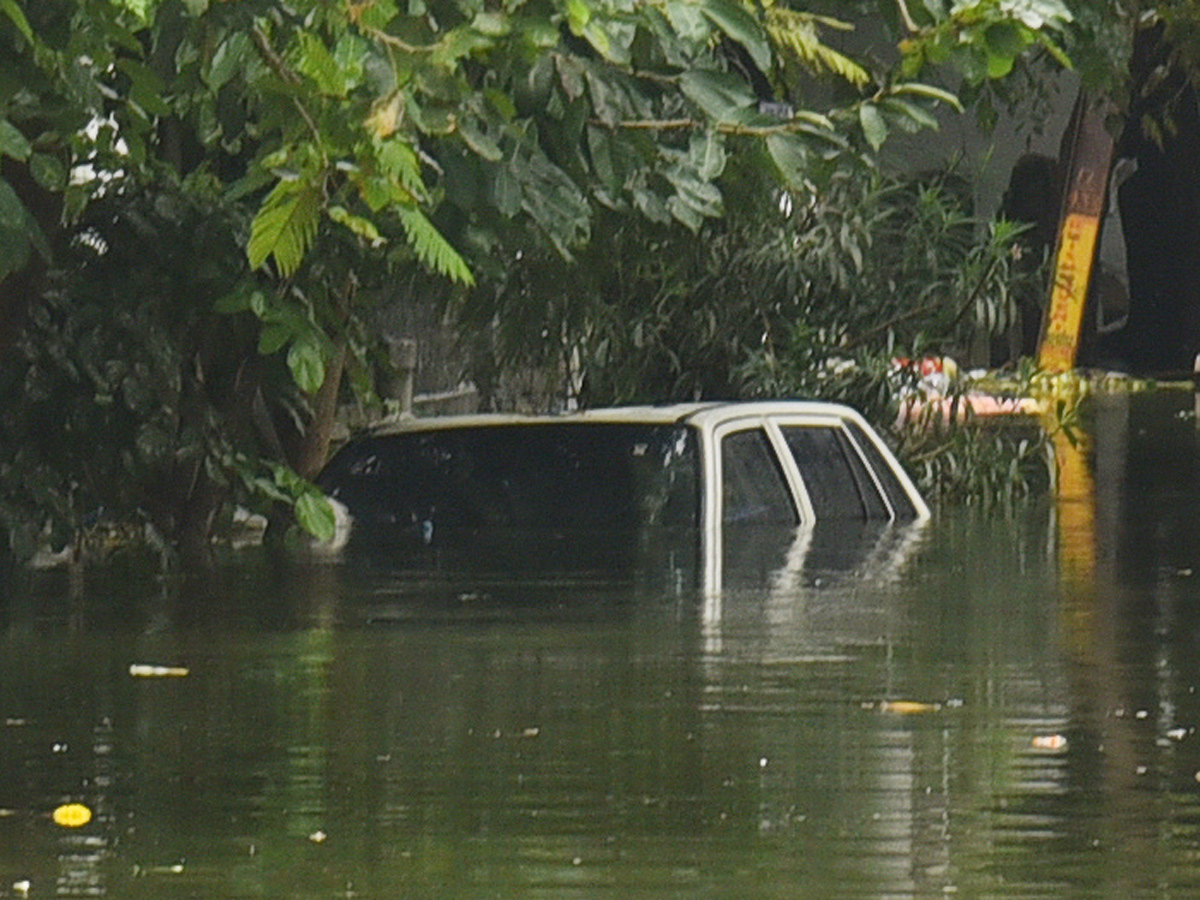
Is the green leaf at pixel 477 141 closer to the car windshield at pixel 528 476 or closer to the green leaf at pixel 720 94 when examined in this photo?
the green leaf at pixel 720 94

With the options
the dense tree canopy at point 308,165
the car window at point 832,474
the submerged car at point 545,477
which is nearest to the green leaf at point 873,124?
the dense tree canopy at point 308,165

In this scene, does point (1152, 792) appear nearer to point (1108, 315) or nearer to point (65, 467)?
point (65, 467)

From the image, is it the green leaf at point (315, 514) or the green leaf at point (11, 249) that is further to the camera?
the green leaf at point (315, 514)

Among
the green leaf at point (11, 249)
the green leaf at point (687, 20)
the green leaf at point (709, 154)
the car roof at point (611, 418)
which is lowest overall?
the car roof at point (611, 418)

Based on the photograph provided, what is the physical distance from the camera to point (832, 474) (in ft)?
55.4

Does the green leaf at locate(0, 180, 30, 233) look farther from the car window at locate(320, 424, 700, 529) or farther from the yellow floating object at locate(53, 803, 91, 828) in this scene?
the car window at locate(320, 424, 700, 529)

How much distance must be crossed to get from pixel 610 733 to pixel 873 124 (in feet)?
6.23

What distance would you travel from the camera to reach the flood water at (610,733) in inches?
326

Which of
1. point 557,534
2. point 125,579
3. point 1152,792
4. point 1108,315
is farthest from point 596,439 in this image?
point 1108,315

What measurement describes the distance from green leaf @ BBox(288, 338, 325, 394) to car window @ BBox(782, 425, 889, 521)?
3.65 metres

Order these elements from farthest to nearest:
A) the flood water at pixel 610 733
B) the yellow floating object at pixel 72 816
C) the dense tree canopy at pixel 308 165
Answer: the dense tree canopy at pixel 308 165 < the yellow floating object at pixel 72 816 < the flood water at pixel 610 733

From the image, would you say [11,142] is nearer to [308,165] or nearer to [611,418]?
[308,165]

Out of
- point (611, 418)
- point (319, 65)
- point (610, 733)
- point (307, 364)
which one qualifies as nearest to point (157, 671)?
point (307, 364)

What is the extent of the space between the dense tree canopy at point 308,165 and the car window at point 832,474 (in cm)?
125
